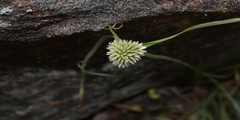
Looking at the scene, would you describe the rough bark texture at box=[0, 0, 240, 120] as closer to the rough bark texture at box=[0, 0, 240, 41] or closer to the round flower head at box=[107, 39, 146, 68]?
the rough bark texture at box=[0, 0, 240, 41]

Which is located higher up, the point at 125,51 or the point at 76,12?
the point at 76,12

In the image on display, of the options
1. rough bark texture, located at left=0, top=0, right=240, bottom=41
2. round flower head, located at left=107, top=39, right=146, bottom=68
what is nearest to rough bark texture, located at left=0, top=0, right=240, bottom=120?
rough bark texture, located at left=0, top=0, right=240, bottom=41

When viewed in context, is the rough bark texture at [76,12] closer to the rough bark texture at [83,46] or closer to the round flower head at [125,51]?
the rough bark texture at [83,46]

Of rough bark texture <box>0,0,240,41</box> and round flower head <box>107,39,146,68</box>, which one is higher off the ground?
rough bark texture <box>0,0,240,41</box>

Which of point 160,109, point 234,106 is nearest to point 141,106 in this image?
point 160,109

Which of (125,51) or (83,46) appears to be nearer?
(125,51)

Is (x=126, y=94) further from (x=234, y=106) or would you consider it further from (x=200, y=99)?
(x=234, y=106)
